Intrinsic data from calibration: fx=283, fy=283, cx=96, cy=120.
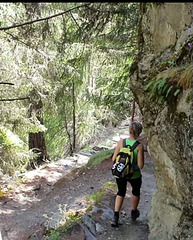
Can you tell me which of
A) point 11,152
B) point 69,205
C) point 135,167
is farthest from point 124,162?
point 11,152

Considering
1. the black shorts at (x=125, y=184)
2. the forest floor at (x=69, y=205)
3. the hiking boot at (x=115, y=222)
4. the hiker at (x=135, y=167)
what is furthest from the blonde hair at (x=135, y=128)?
the forest floor at (x=69, y=205)

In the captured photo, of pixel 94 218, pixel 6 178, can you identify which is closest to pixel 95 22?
pixel 94 218

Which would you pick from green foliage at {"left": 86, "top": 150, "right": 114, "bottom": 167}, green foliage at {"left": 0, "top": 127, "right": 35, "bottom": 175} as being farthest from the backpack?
green foliage at {"left": 86, "top": 150, "right": 114, "bottom": 167}

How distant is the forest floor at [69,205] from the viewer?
5.04 m

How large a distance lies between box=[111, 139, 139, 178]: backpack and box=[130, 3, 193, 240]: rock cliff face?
369 millimetres

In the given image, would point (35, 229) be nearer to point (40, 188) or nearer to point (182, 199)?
point (40, 188)

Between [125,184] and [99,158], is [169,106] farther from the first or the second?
[99,158]

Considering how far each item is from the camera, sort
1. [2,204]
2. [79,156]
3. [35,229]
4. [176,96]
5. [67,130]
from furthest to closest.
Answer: [67,130], [79,156], [2,204], [35,229], [176,96]

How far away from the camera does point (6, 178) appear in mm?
10969

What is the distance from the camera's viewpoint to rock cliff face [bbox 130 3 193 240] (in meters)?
3.46

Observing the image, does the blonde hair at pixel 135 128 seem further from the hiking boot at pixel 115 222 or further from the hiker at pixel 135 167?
the hiking boot at pixel 115 222

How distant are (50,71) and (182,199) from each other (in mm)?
6854

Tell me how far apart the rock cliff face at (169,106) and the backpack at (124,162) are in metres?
0.37

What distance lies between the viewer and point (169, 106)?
3.73 m
